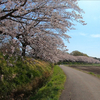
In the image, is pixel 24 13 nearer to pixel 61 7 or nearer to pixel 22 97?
pixel 61 7

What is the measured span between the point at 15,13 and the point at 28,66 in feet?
15.2

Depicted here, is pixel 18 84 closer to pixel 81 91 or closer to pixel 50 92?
pixel 50 92

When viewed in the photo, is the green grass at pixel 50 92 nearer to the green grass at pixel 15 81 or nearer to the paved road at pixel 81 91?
the paved road at pixel 81 91

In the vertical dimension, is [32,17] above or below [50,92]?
above

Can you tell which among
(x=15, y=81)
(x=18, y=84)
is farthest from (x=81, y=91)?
(x=15, y=81)

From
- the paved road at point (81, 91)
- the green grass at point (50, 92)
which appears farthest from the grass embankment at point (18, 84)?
the paved road at point (81, 91)

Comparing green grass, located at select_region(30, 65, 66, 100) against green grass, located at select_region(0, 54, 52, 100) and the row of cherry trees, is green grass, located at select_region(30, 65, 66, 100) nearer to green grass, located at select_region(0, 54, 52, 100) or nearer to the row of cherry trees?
green grass, located at select_region(0, 54, 52, 100)

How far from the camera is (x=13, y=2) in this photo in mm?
5086

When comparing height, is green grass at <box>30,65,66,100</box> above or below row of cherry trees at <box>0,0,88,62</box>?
below

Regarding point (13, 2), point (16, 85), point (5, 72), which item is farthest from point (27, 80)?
point (13, 2)

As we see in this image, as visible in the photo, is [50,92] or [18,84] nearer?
[50,92]

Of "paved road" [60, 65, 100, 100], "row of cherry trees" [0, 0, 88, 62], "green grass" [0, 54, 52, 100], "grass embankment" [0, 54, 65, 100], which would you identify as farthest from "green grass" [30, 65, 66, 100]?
"row of cherry trees" [0, 0, 88, 62]

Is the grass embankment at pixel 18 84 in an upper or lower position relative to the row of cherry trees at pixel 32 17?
lower

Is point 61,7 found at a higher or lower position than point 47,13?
higher
